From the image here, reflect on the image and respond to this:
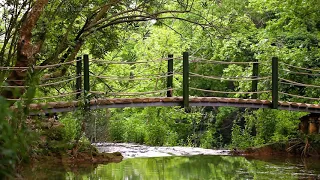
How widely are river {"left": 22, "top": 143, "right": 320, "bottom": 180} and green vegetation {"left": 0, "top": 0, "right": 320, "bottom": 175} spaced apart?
2.97 ft

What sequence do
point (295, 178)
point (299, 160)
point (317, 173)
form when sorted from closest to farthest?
point (295, 178) → point (317, 173) → point (299, 160)

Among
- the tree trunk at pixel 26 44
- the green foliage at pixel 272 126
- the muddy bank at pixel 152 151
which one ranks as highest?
the tree trunk at pixel 26 44

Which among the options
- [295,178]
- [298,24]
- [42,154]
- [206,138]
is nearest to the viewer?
[295,178]

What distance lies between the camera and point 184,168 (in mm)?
7758

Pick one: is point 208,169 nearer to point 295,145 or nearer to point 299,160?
point 299,160

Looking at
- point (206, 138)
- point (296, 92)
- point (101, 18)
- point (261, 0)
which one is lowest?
point (206, 138)

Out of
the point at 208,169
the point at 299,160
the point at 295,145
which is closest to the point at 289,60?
the point at 295,145

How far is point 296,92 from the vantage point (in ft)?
42.5

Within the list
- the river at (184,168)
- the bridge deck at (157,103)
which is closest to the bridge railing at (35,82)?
the bridge deck at (157,103)

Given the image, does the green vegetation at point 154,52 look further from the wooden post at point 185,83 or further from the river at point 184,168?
the river at point 184,168

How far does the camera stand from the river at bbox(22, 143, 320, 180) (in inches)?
264

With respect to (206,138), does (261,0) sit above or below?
above

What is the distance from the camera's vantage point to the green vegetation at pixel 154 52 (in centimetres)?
801

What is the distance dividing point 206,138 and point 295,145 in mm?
5269
